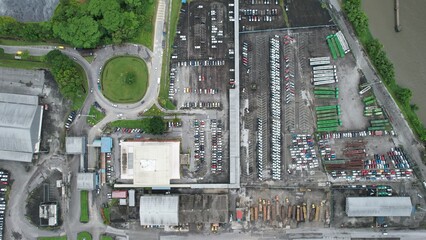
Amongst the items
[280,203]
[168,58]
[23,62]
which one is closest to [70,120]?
[23,62]

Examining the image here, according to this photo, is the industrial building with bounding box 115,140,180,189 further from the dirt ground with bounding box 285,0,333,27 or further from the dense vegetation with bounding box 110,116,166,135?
the dirt ground with bounding box 285,0,333,27

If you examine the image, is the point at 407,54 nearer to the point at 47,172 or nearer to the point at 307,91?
the point at 307,91

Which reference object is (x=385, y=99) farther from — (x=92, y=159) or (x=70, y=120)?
(x=70, y=120)

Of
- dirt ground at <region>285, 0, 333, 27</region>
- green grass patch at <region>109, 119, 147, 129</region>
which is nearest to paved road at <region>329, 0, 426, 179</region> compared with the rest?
dirt ground at <region>285, 0, 333, 27</region>

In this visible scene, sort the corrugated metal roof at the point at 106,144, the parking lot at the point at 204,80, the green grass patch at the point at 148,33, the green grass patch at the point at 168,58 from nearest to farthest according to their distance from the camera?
1. the parking lot at the point at 204,80
2. the corrugated metal roof at the point at 106,144
3. the green grass patch at the point at 168,58
4. the green grass patch at the point at 148,33

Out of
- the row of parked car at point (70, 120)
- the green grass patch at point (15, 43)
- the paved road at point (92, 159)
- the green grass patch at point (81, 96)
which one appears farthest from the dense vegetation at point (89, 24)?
the row of parked car at point (70, 120)

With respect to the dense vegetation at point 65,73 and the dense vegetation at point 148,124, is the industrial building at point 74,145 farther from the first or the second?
the dense vegetation at point 65,73
